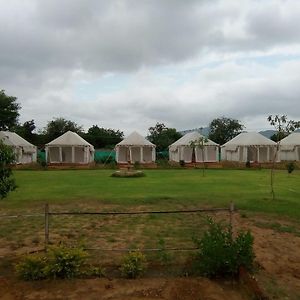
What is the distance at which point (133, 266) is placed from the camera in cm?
752

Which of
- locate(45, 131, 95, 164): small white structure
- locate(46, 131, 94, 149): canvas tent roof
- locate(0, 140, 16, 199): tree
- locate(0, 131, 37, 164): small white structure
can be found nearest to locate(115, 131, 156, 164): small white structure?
locate(45, 131, 95, 164): small white structure

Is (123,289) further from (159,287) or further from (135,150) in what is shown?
(135,150)

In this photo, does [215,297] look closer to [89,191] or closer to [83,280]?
[83,280]

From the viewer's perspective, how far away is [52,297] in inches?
258

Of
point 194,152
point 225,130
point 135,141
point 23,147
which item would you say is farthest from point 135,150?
point 225,130

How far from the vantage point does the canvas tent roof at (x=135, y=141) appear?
5009cm

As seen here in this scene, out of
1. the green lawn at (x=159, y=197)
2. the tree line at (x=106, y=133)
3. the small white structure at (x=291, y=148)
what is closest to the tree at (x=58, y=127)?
the tree line at (x=106, y=133)

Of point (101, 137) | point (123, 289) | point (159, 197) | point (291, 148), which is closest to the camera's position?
point (123, 289)

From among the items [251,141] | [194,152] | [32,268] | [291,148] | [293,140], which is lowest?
[32,268]

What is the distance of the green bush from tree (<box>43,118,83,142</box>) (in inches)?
2479

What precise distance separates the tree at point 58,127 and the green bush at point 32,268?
6298 cm

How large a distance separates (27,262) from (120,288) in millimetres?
1705

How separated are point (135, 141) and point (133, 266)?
43304 millimetres

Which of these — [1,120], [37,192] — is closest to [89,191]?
[37,192]
